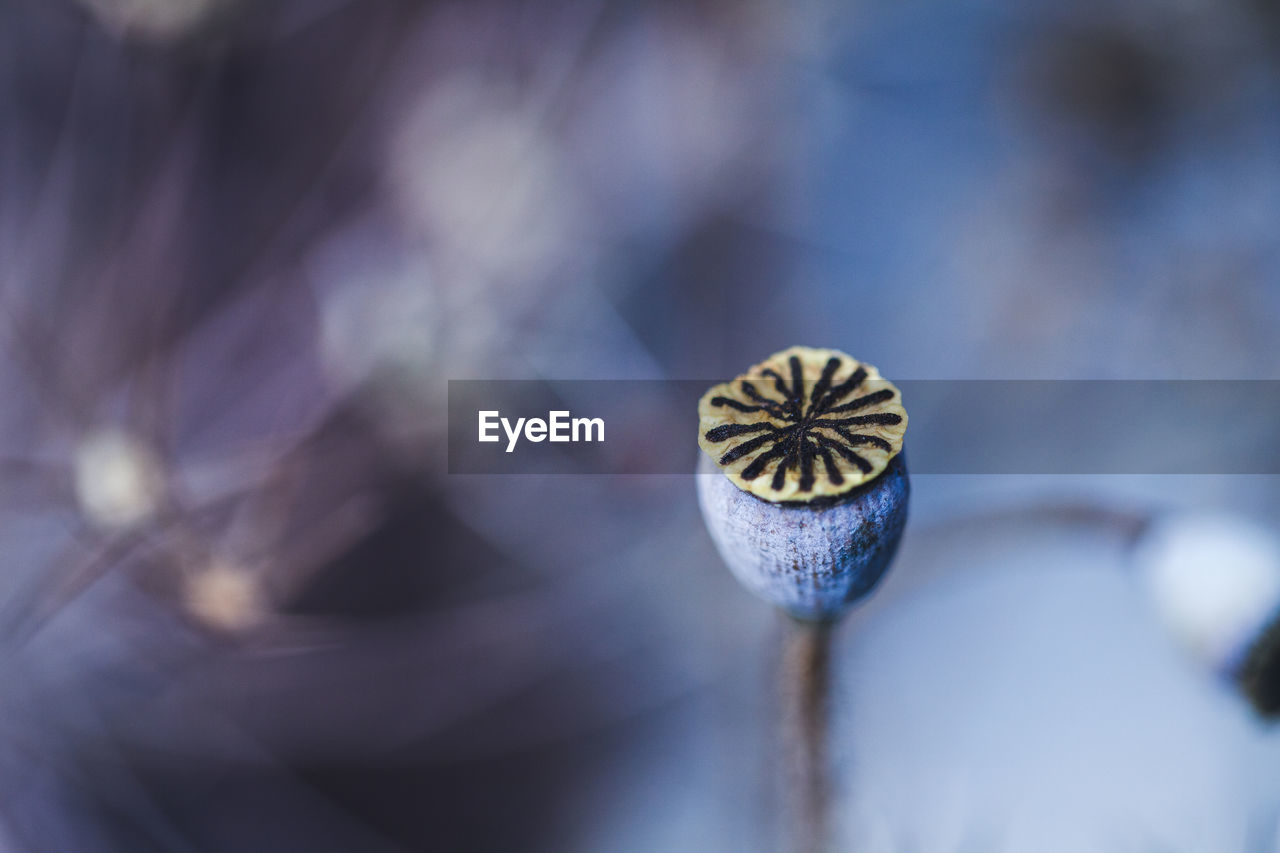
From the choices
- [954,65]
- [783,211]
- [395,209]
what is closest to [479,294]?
[395,209]

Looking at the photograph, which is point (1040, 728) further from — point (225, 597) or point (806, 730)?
point (225, 597)

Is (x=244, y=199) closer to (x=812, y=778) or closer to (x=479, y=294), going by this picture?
(x=479, y=294)

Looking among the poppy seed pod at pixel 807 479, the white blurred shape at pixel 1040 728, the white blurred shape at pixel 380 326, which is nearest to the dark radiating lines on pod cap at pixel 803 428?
the poppy seed pod at pixel 807 479

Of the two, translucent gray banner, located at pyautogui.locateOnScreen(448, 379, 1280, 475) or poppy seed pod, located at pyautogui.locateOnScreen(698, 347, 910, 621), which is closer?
poppy seed pod, located at pyautogui.locateOnScreen(698, 347, 910, 621)

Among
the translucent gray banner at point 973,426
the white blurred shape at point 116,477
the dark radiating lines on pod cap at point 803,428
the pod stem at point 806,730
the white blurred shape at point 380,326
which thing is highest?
the white blurred shape at point 380,326

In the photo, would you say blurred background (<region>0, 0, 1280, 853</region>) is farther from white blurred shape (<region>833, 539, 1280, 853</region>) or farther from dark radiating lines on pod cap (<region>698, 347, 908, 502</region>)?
dark radiating lines on pod cap (<region>698, 347, 908, 502</region>)

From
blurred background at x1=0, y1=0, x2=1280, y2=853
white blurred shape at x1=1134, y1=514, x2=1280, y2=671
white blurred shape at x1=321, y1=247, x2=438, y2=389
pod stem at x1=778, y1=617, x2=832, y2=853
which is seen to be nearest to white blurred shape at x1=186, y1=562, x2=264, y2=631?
blurred background at x1=0, y1=0, x2=1280, y2=853

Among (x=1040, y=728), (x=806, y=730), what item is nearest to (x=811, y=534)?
(x=806, y=730)

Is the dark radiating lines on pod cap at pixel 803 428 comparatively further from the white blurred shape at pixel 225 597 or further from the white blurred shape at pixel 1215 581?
the white blurred shape at pixel 225 597
